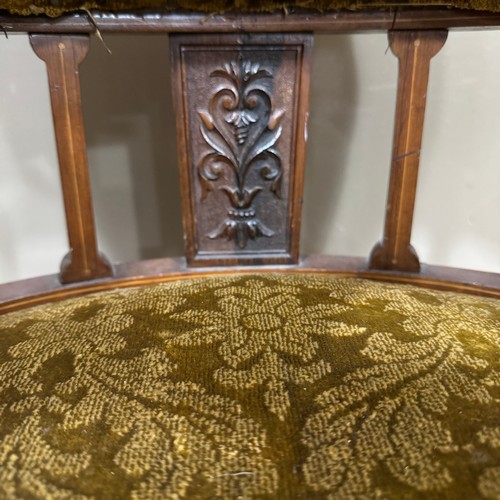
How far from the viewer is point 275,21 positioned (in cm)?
51

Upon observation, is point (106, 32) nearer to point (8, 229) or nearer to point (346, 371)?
point (346, 371)

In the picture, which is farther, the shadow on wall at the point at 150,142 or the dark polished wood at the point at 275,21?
the shadow on wall at the point at 150,142

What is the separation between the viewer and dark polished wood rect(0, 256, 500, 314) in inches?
22.0

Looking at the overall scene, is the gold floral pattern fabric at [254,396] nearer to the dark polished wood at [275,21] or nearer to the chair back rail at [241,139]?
the chair back rail at [241,139]

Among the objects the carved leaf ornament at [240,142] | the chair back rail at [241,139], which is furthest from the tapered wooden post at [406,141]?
the carved leaf ornament at [240,142]

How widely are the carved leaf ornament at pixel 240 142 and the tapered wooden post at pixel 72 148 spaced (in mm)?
127

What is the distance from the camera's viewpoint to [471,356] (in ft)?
1.35

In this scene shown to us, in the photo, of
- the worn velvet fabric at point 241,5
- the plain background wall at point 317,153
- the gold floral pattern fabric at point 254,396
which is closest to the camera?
the gold floral pattern fabric at point 254,396

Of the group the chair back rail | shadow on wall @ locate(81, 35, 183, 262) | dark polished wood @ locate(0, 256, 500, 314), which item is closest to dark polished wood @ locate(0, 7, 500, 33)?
the chair back rail

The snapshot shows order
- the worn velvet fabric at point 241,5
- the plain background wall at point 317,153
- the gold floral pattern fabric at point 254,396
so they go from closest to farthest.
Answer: the gold floral pattern fabric at point 254,396, the worn velvet fabric at point 241,5, the plain background wall at point 317,153

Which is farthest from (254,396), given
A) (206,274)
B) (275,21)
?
(275,21)

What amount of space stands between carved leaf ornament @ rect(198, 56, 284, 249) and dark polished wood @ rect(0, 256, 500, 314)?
→ 56mm

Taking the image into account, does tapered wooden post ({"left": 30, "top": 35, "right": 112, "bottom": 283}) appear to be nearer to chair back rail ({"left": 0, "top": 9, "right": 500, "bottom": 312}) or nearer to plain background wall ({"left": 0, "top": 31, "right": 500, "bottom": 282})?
chair back rail ({"left": 0, "top": 9, "right": 500, "bottom": 312})

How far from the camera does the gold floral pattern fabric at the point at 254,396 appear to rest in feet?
1.03
